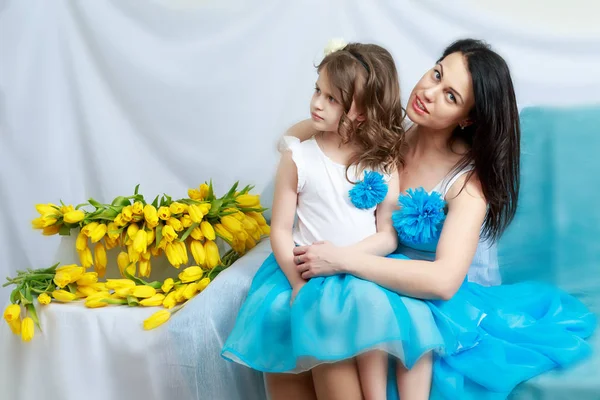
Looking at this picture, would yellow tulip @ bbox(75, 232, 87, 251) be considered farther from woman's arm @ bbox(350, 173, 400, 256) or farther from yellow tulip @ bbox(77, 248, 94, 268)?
woman's arm @ bbox(350, 173, 400, 256)

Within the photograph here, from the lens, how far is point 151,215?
198cm

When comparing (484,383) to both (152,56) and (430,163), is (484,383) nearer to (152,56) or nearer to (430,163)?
(430,163)

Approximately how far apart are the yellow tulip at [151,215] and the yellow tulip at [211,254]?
15cm

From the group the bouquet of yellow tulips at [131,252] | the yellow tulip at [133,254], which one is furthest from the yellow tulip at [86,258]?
the yellow tulip at [133,254]

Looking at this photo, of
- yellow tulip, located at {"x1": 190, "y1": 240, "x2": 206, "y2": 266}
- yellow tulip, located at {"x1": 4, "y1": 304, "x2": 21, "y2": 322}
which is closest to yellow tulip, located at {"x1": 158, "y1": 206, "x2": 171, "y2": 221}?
yellow tulip, located at {"x1": 190, "y1": 240, "x2": 206, "y2": 266}

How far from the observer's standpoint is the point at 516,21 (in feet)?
8.29

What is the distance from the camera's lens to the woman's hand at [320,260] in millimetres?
1638

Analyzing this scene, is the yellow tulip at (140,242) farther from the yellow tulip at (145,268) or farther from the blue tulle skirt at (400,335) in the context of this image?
the blue tulle skirt at (400,335)

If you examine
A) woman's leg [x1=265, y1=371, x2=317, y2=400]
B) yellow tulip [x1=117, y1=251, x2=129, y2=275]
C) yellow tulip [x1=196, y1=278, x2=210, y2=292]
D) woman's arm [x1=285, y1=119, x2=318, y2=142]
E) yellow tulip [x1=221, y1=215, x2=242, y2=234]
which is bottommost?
woman's leg [x1=265, y1=371, x2=317, y2=400]

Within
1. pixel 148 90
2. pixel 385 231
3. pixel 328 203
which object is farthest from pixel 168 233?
pixel 148 90

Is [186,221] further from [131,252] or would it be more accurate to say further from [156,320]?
[156,320]

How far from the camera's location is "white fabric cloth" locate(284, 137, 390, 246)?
1764mm

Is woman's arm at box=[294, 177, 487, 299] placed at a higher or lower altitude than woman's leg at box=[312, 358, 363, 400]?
higher

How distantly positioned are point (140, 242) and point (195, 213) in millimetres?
155
